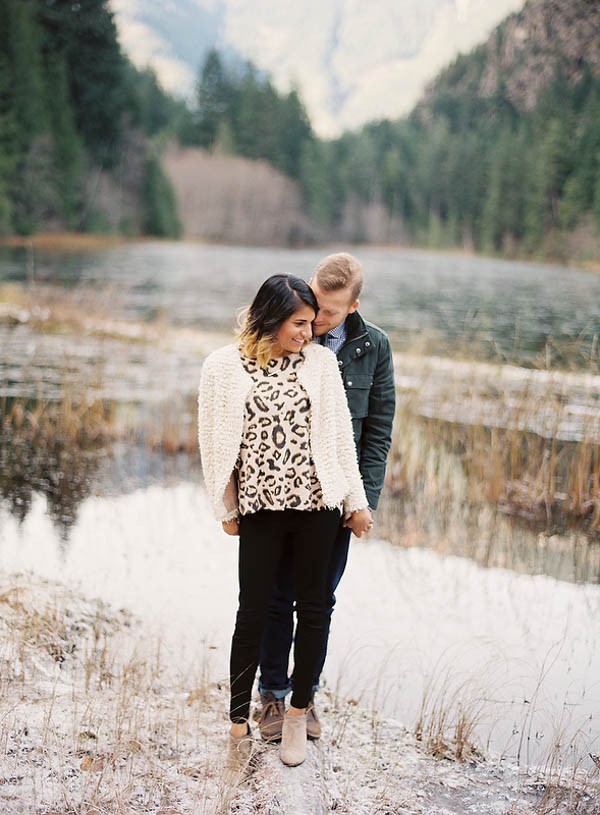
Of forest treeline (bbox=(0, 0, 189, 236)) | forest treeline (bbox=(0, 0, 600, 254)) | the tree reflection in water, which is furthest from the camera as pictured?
forest treeline (bbox=(0, 0, 189, 236))

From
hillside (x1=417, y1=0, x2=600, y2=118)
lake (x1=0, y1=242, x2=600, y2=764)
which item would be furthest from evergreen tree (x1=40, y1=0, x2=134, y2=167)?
lake (x1=0, y1=242, x2=600, y2=764)

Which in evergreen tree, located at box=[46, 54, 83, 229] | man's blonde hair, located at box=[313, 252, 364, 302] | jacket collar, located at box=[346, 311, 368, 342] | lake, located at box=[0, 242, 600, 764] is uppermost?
evergreen tree, located at box=[46, 54, 83, 229]

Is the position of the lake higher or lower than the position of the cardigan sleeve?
lower

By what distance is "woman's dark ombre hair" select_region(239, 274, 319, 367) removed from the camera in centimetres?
182

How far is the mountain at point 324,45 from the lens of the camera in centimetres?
2444

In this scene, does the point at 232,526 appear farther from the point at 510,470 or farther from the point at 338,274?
the point at 510,470

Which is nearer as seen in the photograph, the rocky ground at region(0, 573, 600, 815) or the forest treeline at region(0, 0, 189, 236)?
Answer: the rocky ground at region(0, 573, 600, 815)

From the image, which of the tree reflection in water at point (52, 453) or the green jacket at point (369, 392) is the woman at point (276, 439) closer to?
the green jacket at point (369, 392)

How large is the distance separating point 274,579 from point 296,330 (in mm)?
603

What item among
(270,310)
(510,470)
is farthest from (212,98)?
Answer: (270,310)

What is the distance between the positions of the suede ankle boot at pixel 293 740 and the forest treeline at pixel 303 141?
13.0m

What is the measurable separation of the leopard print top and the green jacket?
0.85ft

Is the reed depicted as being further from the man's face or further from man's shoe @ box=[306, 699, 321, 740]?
the man's face

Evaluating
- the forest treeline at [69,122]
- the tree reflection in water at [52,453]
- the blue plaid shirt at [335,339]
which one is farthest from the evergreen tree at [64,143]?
the blue plaid shirt at [335,339]
